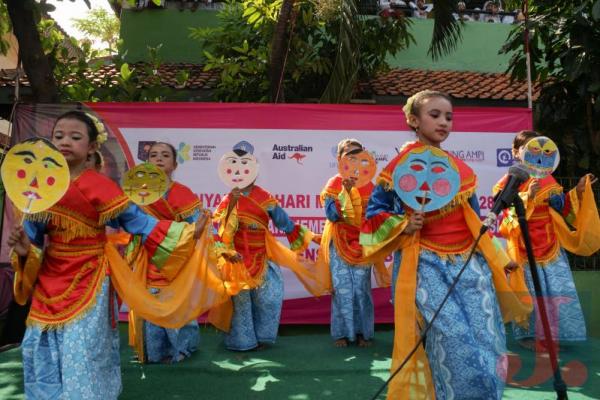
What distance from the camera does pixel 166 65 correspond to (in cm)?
1163

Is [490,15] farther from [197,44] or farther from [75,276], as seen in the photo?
[75,276]

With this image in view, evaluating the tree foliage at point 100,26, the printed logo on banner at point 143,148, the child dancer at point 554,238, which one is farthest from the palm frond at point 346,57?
the tree foliage at point 100,26

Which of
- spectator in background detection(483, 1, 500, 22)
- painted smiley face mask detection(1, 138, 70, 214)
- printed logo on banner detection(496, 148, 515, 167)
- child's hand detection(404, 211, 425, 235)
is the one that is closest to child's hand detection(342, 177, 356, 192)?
printed logo on banner detection(496, 148, 515, 167)

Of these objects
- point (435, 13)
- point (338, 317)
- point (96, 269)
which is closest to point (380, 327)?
point (338, 317)

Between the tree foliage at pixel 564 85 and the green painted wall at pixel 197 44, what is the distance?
4.15 meters

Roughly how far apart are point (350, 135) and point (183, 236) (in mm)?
3257

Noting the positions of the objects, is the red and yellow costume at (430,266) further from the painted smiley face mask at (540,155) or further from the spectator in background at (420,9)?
the spectator in background at (420,9)

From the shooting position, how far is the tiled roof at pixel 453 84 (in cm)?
1040

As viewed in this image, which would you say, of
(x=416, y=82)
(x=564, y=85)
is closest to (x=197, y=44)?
(x=416, y=82)

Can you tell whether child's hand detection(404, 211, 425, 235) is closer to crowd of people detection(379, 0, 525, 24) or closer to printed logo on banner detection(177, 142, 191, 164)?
printed logo on banner detection(177, 142, 191, 164)

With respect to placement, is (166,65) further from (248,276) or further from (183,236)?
(183,236)

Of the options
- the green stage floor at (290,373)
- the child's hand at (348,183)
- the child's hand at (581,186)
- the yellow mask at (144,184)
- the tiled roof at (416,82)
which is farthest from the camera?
the tiled roof at (416,82)

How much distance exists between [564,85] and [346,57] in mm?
2866

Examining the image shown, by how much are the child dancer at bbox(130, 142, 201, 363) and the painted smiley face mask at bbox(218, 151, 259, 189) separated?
349 mm
